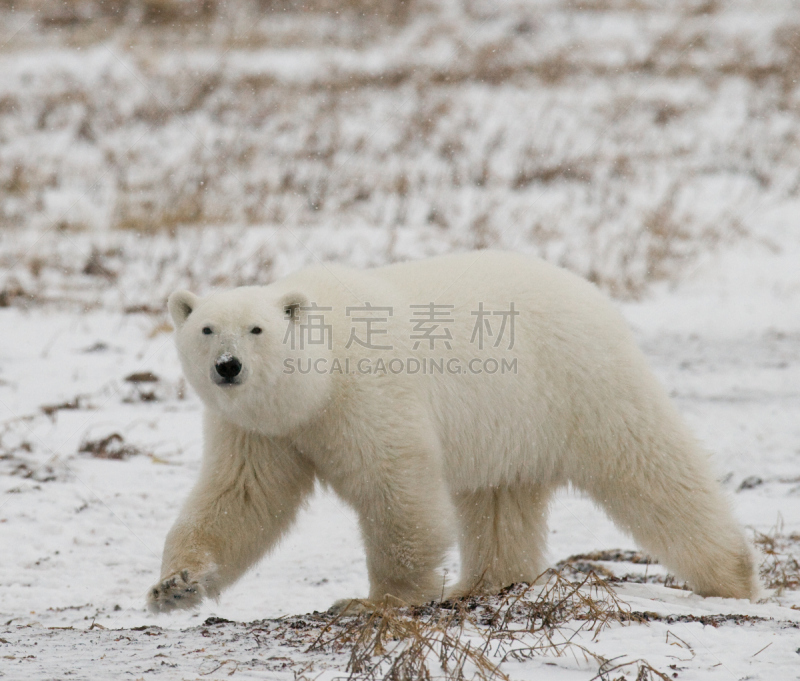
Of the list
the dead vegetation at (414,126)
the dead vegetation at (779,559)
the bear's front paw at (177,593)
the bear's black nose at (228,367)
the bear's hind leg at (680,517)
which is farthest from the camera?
the dead vegetation at (414,126)

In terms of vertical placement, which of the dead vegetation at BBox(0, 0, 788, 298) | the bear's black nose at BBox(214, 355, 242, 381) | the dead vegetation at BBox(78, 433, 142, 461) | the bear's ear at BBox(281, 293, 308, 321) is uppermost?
the dead vegetation at BBox(0, 0, 788, 298)

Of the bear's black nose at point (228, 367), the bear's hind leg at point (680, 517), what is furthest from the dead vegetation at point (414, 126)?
the bear's hind leg at point (680, 517)

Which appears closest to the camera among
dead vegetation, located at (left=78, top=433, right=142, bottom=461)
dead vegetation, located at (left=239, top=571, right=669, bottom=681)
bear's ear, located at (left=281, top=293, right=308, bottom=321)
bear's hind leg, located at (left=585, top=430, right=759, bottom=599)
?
dead vegetation, located at (left=239, top=571, right=669, bottom=681)

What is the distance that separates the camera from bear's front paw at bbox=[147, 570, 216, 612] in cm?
314

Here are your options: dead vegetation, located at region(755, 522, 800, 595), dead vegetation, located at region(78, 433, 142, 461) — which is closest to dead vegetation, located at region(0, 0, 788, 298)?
dead vegetation, located at region(78, 433, 142, 461)

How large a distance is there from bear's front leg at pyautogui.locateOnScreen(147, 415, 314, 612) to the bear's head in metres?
0.20

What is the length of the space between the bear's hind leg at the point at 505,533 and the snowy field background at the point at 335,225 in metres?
0.40

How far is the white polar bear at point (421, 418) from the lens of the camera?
10.5 ft

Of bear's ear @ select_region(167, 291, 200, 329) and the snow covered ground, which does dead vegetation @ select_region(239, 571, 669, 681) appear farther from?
bear's ear @ select_region(167, 291, 200, 329)

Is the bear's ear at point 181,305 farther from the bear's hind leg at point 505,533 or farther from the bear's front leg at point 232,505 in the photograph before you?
the bear's hind leg at point 505,533

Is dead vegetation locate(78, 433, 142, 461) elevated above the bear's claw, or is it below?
above

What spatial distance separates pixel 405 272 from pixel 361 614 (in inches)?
53.1

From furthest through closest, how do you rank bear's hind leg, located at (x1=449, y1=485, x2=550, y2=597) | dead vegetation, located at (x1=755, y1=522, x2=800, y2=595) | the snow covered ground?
bear's hind leg, located at (x1=449, y1=485, x2=550, y2=597) → dead vegetation, located at (x1=755, y1=522, x2=800, y2=595) → the snow covered ground

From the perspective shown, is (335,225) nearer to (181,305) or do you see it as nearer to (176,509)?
(176,509)
